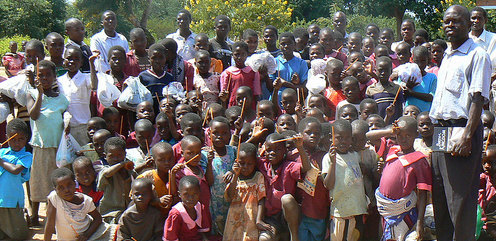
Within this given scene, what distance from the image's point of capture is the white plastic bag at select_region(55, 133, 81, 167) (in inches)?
211

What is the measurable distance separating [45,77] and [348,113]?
113 inches

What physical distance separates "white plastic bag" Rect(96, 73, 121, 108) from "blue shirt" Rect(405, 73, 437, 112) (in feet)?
9.66

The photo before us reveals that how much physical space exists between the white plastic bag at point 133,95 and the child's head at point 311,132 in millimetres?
1832

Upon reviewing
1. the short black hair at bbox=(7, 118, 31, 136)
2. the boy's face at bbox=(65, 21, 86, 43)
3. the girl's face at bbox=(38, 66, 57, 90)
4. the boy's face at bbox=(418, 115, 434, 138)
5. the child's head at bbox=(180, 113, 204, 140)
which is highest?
the boy's face at bbox=(65, 21, 86, 43)

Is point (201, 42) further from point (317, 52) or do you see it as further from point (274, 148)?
→ point (274, 148)

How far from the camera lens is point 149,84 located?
612 centimetres

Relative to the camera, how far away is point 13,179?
533cm

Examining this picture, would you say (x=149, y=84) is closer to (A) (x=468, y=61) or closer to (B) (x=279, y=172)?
(B) (x=279, y=172)

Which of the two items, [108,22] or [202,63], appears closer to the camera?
[202,63]

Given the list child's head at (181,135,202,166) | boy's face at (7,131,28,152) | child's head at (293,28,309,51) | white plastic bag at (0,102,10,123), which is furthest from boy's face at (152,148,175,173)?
child's head at (293,28,309,51)


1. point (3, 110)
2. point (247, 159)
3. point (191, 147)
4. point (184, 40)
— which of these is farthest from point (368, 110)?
point (3, 110)

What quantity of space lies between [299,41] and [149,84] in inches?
87.4

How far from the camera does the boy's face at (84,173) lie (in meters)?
4.97

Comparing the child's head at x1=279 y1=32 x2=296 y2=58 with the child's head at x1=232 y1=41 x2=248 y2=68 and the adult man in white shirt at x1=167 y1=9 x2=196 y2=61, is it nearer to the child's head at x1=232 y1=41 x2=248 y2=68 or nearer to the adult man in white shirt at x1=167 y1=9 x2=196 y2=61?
the child's head at x1=232 y1=41 x2=248 y2=68
